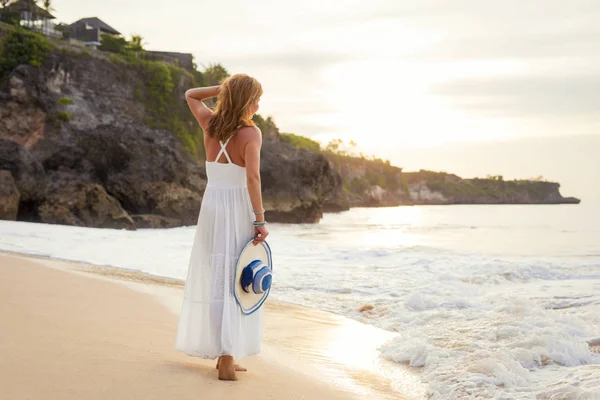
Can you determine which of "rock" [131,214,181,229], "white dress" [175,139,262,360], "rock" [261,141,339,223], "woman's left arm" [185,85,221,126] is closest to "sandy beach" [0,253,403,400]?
"white dress" [175,139,262,360]

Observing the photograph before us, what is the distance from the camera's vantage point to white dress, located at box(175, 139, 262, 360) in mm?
3395

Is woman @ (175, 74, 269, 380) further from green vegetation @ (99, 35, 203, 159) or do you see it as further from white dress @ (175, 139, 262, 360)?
Answer: green vegetation @ (99, 35, 203, 159)

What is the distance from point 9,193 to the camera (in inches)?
650

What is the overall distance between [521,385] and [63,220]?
15901 mm

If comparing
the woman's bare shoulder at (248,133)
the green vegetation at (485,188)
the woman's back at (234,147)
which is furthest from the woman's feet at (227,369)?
the green vegetation at (485,188)

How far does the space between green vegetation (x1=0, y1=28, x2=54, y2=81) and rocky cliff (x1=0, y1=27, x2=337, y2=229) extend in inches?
20.0

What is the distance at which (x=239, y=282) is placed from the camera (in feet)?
11.3

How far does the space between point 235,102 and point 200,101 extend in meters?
0.49

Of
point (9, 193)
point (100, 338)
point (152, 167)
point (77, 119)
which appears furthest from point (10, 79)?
point (100, 338)

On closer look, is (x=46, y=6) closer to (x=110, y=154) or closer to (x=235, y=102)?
(x=110, y=154)

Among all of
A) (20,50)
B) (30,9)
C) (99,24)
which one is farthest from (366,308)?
(99,24)

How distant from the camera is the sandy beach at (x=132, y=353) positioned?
9.48 feet

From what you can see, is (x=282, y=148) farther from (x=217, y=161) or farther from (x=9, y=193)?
(x=217, y=161)

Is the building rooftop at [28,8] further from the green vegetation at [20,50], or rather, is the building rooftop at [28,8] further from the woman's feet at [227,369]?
the woman's feet at [227,369]
